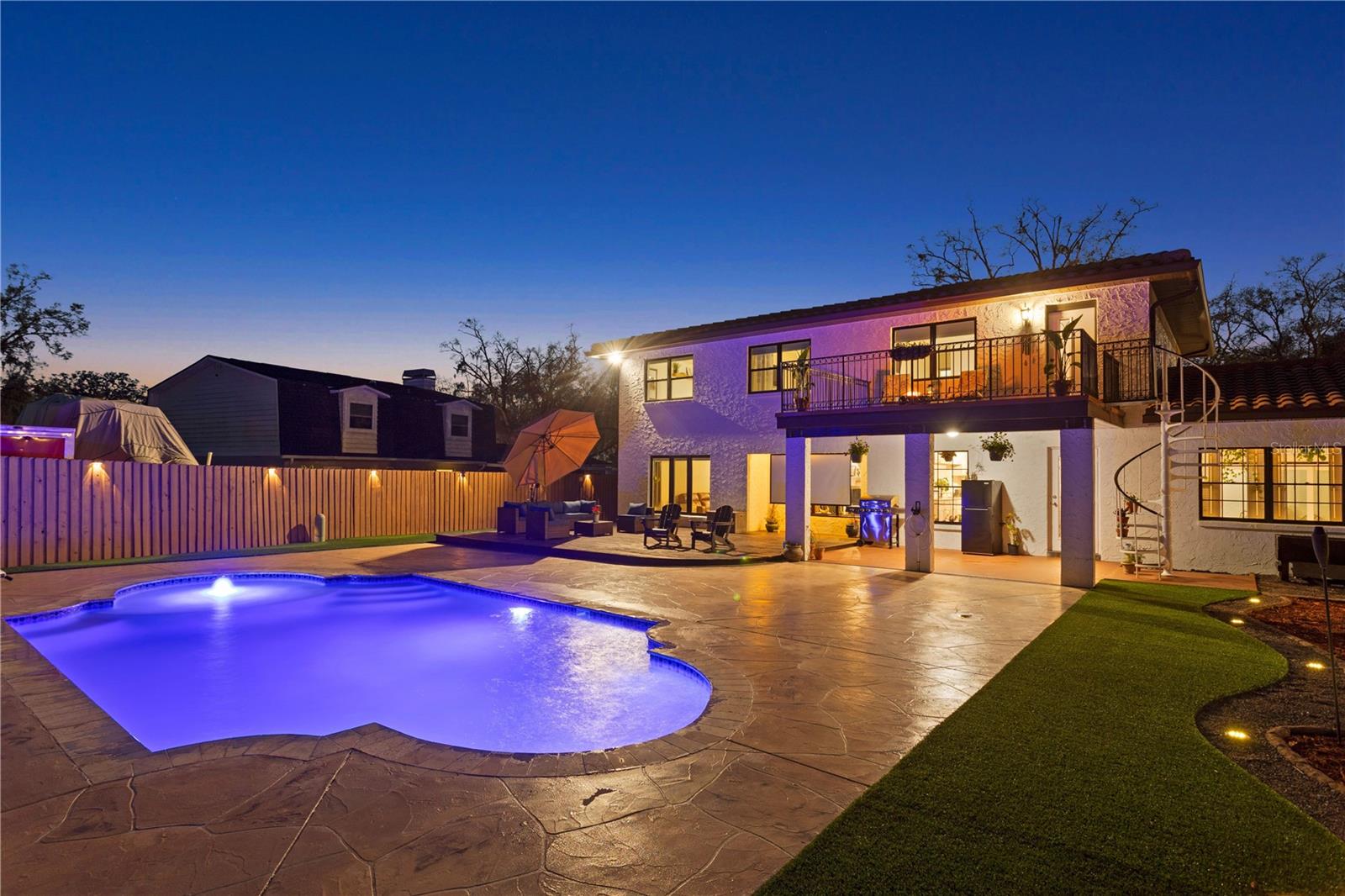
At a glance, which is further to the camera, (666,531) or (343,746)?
(666,531)

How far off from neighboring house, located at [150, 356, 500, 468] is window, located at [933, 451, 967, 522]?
799 inches

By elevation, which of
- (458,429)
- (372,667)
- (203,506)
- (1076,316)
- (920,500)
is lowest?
(372,667)

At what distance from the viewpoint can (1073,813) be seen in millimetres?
3299

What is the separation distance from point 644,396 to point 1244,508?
1437cm

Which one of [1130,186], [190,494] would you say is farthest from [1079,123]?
[190,494]

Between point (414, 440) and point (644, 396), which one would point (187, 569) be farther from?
point (414, 440)

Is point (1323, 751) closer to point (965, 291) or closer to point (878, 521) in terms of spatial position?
point (965, 291)

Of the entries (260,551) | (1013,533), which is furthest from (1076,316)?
(260,551)

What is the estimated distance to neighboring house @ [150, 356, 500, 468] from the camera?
23172 millimetres

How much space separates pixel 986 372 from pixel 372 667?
40.6 ft

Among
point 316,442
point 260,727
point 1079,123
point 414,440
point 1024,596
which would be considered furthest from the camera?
point 414,440

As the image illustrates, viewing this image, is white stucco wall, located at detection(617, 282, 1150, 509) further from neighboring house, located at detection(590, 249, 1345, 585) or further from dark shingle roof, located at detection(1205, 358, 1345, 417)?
dark shingle roof, located at detection(1205, 358, 1345, 417)

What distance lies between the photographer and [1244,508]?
12.2 meters

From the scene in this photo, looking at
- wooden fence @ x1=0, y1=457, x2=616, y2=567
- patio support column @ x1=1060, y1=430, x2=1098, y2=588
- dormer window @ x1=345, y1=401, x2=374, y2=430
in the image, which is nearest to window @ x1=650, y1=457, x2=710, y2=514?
wooden fence @ x1=0, y1=457, x2=616, y2=567
